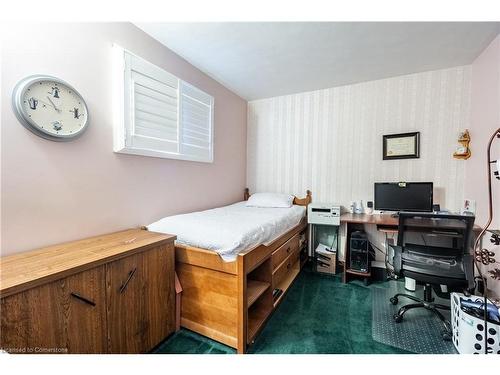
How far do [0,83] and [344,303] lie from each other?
2973 mm

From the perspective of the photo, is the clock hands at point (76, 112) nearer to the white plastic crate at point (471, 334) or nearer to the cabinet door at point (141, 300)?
the cabinet door at point (141, 300)

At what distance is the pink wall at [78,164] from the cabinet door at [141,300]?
21.6 inches

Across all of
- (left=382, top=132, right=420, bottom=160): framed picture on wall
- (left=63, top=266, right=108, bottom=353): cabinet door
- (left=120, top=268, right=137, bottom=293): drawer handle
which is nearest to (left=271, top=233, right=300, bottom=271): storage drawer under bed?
(left=120, top=268, right=137, bottom=293): drawer handle

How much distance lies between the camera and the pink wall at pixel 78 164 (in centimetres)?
118

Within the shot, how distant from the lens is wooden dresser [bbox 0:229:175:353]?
843mm

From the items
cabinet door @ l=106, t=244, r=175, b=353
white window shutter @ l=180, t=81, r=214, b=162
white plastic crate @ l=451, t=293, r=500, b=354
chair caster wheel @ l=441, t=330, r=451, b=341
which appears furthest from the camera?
white window shutter @ l=180, t=81, r=214, b=162

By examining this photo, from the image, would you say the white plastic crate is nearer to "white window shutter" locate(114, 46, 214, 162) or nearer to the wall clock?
"white window shutter" locate(114, 46, 214, 162)

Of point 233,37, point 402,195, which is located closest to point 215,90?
point 233,37

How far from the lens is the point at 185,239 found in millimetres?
1605

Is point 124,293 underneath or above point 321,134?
underneath

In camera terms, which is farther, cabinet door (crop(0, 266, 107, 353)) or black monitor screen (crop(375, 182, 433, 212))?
black monitor screen (crop(375, 182, 433, 212))

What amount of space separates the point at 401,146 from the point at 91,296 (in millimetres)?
3274

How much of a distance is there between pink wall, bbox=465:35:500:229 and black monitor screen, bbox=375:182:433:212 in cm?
38
